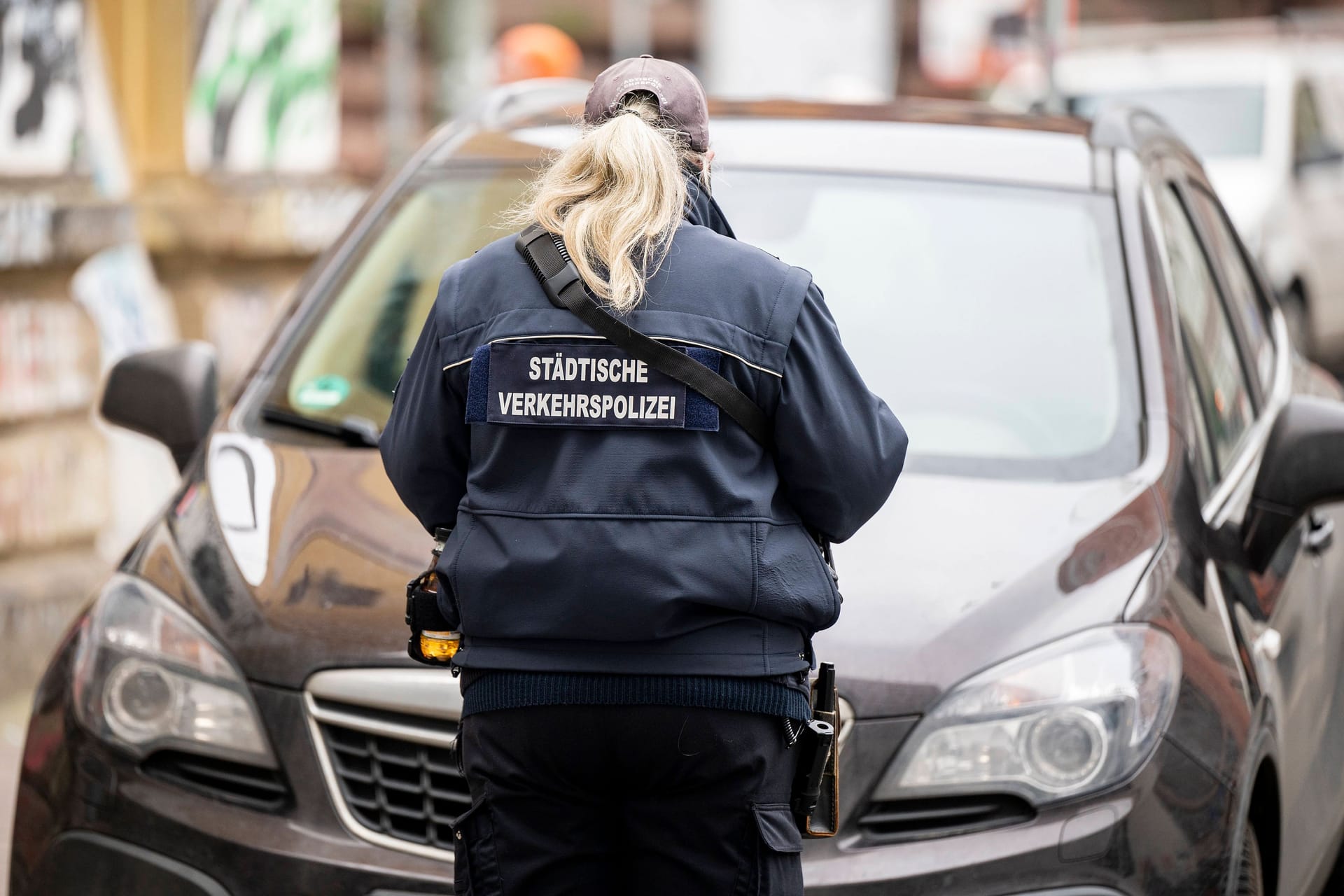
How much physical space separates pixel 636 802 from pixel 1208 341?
210cm

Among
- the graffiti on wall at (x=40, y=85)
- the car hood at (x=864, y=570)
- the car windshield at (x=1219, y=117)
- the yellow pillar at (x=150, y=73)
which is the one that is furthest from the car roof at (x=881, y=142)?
the car windshield at (x=1219, y=117)

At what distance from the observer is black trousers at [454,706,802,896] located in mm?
2443

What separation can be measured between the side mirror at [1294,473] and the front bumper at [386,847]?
2.25ft

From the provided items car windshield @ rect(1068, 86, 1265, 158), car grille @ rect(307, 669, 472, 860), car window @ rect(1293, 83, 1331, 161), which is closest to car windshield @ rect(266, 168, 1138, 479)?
car grille @ rect(307, 669, 472, 860)

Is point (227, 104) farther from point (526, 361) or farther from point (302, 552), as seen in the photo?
point (526, 361)

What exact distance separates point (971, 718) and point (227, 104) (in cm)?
592

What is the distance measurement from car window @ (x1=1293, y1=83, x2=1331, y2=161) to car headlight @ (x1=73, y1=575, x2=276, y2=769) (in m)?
11.0

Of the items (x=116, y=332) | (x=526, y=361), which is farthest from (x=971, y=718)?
(x=116, y=332)

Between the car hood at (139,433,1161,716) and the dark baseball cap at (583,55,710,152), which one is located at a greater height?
the dark baseball cap at (583,55,710,152)

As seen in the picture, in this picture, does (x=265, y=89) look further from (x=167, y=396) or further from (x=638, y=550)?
(x=638, y=550)

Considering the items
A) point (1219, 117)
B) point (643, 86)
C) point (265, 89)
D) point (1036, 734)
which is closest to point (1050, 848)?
point (1036, 734)

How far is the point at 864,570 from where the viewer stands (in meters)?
3.29

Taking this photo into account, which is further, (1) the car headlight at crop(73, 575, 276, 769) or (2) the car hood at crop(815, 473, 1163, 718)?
(1) the car headlight at crop(73, 575, 276, 769)

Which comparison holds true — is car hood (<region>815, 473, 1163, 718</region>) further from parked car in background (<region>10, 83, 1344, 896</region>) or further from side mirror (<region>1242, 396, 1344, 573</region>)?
side mirror (<region>1242, 396, 1344, 573</region>)
